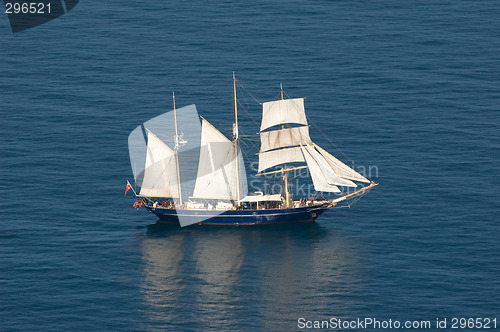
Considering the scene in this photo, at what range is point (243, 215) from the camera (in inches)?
6683

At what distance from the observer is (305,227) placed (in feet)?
560

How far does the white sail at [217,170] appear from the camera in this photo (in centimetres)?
17375

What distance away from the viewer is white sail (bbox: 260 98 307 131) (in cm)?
16775

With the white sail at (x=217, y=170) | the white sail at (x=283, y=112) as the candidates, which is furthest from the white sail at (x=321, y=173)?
the white sail at (x=217, y=170)

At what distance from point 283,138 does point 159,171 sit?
2234cm

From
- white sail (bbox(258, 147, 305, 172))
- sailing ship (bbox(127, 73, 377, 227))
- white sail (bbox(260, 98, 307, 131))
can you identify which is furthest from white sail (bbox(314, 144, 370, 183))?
white sail (bbox(260, 98, 307, 131))

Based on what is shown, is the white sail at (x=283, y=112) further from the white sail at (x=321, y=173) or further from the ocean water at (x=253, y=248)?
the ocean water at (x=253, y=248)

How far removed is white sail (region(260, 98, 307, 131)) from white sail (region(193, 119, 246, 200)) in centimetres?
925

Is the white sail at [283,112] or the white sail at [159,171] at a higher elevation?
the white sail at [283,112]

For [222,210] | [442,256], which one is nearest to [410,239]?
[442,256]

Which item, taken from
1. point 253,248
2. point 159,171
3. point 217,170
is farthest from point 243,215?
point 159,171

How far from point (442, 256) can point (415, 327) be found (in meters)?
19.9

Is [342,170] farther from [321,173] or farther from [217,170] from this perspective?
[217,170]

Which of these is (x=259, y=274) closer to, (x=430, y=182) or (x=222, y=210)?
(x=222, y=210)
